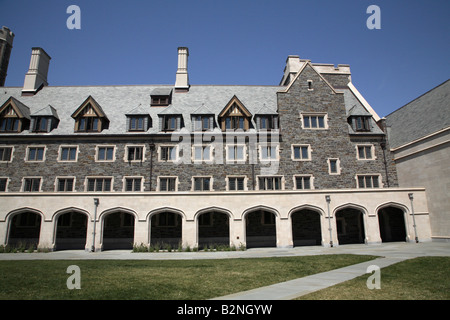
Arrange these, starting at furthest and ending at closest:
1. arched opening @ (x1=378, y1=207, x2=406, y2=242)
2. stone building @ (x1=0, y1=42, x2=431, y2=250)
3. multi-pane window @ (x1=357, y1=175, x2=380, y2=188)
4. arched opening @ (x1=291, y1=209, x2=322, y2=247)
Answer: multi-pane window @ (x1=357, y1=175, x2=380, y2=188) → arched opening @ (x1=378, y1=207, x2=406, y2=242) → arched opening @ (x1=291, y1=209, x2=322, y2=247) → stone building @ (x1=0, y1=42, x2=431, y2=250)

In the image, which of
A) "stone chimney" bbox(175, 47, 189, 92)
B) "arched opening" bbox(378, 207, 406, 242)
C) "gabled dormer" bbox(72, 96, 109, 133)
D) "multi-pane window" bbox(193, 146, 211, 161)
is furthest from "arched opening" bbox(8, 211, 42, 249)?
"arched opening" bbox(378, 207, 406, 242)

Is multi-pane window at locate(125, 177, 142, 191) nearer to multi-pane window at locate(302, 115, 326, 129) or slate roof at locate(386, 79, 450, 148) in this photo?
multi-pane window at locate(302, 115, 326, 129)

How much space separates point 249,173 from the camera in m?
26.1

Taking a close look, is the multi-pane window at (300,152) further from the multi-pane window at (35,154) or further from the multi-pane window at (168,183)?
the multi-pane window at (35,154)

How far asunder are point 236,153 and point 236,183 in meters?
2.76

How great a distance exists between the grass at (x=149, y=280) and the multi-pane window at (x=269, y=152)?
13995mm

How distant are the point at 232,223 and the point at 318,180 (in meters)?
9.38

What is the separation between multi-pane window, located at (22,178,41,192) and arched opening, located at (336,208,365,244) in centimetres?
2679

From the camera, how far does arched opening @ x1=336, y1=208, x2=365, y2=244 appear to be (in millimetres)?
25766

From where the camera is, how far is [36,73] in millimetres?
32625

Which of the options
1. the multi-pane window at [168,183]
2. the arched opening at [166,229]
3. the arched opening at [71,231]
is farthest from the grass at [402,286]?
the arched opening at [71,231]
